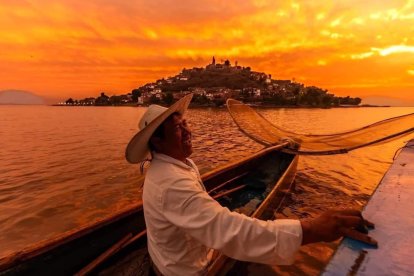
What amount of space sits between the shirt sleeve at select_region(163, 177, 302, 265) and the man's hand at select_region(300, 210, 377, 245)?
0.09 meters

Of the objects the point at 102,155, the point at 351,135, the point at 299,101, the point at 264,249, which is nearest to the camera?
the point at 264,249

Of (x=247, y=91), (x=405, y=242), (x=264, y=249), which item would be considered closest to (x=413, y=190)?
(x=405, y=242)

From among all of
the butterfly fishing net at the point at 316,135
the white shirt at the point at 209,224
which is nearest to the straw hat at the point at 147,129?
the white shirt at the point at 209,224

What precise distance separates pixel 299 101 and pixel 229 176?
6441 inches

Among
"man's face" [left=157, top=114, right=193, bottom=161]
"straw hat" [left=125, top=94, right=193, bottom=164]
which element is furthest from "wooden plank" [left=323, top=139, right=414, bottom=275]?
"straw hat" [left=125, top=94, right=193, bottom=164]

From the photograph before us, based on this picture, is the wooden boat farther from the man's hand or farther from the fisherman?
the man's hand

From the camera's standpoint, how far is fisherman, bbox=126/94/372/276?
6.54 ft

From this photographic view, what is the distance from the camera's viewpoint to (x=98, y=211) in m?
9.85

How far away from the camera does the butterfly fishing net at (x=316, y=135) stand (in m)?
10.5

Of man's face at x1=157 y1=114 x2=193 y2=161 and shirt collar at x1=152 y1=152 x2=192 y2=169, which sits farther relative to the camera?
man's face at x1=157 y1=114 x2=193 y2=161

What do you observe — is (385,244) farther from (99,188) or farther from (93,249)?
(99,188)

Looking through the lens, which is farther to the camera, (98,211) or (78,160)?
(78,160)

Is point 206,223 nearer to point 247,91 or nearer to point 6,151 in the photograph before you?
point 6,151

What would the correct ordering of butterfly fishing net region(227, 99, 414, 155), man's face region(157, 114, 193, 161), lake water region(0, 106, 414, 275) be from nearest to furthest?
man's face region(157, 114, 193, 161)
lake water region(0, 106, 414, 275)
butterfly fishing net region(227, 99, 414, 155)
